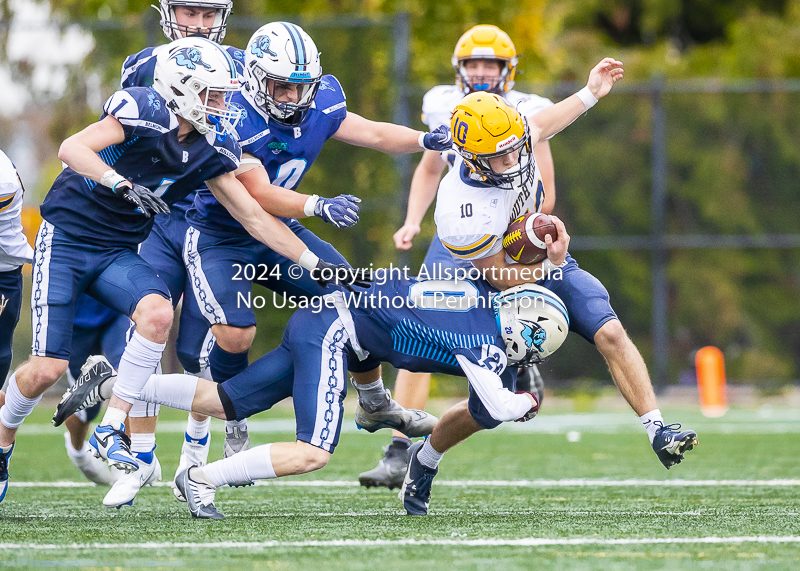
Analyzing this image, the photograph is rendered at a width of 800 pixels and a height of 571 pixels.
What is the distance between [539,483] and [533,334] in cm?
129

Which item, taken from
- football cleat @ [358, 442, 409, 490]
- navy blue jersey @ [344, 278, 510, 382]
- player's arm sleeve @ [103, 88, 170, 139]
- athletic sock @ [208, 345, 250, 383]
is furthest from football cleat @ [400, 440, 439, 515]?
player's arm sleeve @ [103, 88, 170, 139]

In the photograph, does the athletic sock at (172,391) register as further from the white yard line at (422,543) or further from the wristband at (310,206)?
the white yard line at (422,543)

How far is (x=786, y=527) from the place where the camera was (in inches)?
155

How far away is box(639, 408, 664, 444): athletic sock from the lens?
4594 millimetres

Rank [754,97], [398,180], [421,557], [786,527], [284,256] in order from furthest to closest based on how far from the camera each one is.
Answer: [754,97] < [398,180] < [284,256] < [786,527] < [421,557]

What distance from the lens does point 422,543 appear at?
366cm

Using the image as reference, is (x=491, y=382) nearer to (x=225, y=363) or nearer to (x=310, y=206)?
(x=310, y=206)

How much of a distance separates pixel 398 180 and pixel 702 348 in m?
3.51

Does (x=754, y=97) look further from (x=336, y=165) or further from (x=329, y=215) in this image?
(x=329, y=215)

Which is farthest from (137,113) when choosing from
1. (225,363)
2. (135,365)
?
(225,363)

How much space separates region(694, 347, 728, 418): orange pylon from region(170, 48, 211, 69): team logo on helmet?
634cm

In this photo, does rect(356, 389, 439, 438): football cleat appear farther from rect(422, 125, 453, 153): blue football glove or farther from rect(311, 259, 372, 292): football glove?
rect(422, 125, 453, 153): blue football glove

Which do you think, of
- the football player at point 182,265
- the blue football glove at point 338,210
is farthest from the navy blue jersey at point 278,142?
the blue football glove at point 338,210

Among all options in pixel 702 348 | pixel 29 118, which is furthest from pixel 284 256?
pixel 702 348
